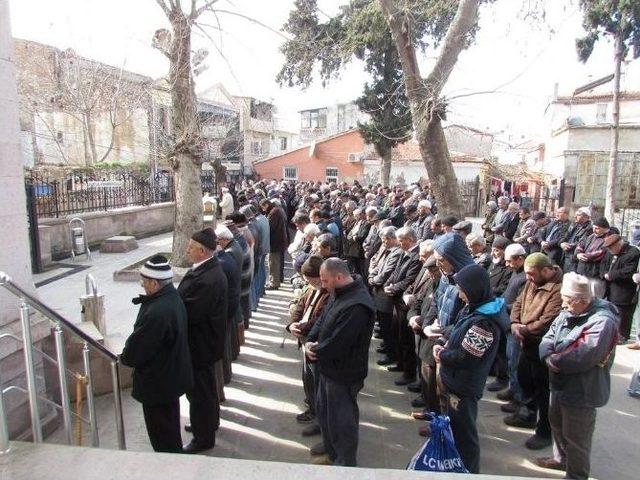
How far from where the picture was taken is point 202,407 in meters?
4.10

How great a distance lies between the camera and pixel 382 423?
4.74m

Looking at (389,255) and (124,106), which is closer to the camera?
(389,255)

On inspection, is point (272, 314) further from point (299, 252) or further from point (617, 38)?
point (617, 38)

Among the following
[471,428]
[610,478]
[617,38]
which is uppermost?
[617,38]

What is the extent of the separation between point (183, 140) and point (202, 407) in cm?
632

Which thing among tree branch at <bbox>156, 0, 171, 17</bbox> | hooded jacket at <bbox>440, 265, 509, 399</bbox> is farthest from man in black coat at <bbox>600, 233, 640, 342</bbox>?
tree branch at <bbox>156, 0, 171, 17</bbox>

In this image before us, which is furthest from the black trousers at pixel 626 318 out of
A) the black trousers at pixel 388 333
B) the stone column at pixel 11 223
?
the stone column at pixel 11 223

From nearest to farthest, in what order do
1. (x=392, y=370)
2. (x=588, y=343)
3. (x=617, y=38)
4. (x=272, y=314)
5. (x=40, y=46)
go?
(x=588, y=343) → (x=392, y=370) → (x=272, y=314) → (x=617, y=38) → (x=40, y=46)

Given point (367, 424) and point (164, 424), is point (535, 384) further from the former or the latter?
point (164, 424)

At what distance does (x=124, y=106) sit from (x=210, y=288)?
20606 millimetres

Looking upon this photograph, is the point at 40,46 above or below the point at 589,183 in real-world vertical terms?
above

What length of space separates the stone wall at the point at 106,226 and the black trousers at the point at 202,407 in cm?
808

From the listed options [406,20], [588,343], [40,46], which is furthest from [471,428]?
[40,46]

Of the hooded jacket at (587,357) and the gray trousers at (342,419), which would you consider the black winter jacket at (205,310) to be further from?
the hooded jacket at (587,357)
